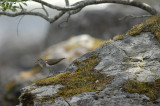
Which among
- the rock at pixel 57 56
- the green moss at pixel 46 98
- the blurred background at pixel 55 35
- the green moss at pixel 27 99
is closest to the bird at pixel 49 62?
the green moss at pixel 27 99

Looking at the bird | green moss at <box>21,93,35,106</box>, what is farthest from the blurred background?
green moss at <box>21,93,35,106</box>

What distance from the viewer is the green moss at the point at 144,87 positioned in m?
6.39

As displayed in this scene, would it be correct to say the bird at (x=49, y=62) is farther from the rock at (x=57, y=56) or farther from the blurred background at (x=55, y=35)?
the blurred background at (x=55, y=35)

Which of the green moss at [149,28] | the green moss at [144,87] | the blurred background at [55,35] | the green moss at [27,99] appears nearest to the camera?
the green moss at [144,87]

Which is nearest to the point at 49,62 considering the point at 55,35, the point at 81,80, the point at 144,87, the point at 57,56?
the point at 81,80

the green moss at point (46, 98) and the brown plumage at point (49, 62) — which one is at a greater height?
the green moss at point (46, 98)

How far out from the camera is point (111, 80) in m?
7.11

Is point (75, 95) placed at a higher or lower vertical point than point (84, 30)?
higher

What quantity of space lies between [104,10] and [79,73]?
1757cm

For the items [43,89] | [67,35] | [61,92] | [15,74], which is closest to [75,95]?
[61,92]

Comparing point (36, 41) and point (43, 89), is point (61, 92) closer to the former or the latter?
point (43, 89)

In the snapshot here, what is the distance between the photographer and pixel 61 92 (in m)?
6.93

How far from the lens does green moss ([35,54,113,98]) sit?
22.7 feet

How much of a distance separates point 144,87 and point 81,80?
1905 mm
